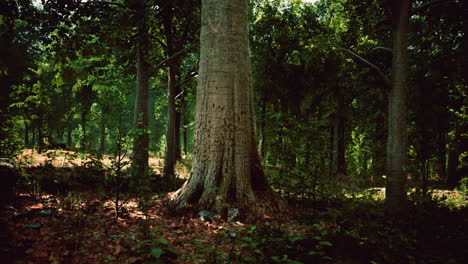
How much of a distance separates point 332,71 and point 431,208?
979 centimetres

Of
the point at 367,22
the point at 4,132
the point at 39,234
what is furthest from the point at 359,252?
the point at 367,22

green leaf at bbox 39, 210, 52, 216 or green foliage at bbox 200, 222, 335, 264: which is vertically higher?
green leaf at bbox 39, 210, 52, 216

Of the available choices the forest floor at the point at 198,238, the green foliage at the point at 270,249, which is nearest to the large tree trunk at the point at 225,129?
the forest floor at the point at 198,238

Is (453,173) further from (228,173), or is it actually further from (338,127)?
(228,173)

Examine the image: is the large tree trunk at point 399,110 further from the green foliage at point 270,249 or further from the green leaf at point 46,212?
the green leaf at point 46,212

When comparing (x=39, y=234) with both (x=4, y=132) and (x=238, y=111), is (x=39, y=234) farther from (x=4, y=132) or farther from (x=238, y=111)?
(x=238, y=111)

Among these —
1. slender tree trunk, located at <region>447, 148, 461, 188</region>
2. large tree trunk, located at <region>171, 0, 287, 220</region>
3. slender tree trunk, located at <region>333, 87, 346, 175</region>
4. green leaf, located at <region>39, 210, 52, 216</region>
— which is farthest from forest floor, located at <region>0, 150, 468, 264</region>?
slender tree trunk, located at <region>333, 87, 346, 175</region>

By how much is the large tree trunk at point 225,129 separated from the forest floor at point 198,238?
441mm

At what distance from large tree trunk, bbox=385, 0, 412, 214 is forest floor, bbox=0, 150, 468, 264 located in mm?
641

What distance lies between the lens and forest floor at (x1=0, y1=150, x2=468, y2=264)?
2.56 m

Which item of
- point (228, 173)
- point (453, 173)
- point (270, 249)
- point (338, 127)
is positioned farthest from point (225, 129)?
point (453, 173)

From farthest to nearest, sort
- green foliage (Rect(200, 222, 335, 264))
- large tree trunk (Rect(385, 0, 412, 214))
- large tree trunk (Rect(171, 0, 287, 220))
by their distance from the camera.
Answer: large tree trunk (Rect(385, 0, 412, 214)) → large tree trunk (Rect(171, 0, 287, 220)) → green foliage (Rect(200, 222, 335, 264))

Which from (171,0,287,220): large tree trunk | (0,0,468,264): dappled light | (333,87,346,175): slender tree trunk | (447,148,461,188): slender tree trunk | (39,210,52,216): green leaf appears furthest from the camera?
(333,87,346,175): slender tree trunk

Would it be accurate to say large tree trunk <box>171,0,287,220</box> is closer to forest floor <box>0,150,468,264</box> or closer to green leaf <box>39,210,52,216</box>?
forest floor <box>0,150,468,264</box>
